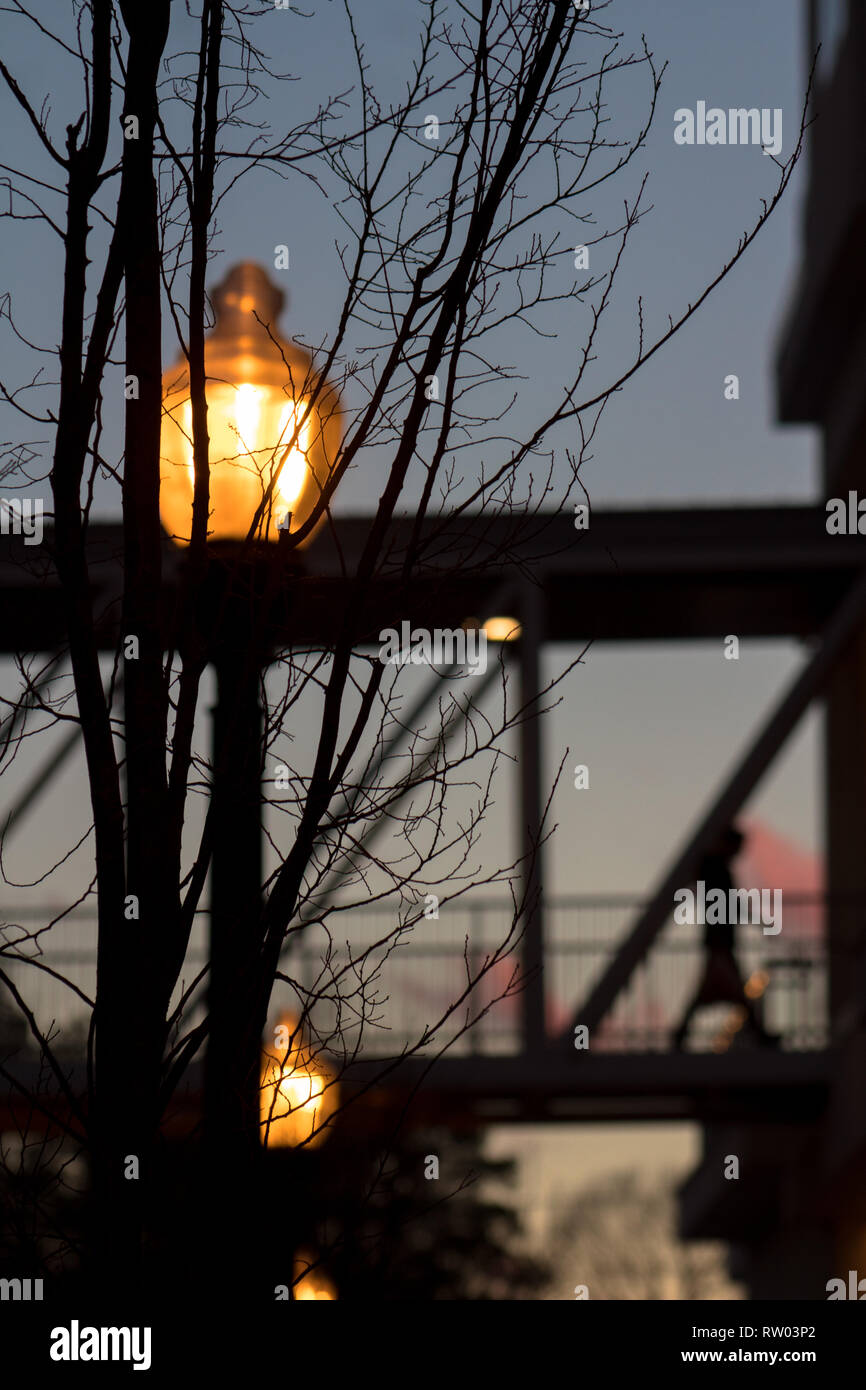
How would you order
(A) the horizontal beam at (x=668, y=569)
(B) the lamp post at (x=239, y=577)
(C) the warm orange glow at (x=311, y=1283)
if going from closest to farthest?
(B) the lamp post at (x=239, y=577), (C) the warm orange glow at (x=311, y=1283), (A) the horizontal beam at (x=668, y=569)

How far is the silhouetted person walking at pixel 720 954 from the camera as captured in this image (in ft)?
50.6

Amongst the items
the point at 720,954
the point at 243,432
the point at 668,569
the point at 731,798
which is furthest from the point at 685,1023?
the point at 243,432

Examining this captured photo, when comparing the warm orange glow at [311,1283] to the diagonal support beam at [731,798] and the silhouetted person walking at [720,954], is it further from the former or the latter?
the silhouetted person walking at [720,954]

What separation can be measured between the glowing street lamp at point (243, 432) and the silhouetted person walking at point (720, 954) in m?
10.7

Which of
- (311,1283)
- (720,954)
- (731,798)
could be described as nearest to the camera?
(311,1283)

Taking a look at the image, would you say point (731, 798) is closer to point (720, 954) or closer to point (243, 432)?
point (720, 954)

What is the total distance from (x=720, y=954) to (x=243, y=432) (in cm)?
1139

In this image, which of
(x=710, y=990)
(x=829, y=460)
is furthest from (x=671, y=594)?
(x=829, y=460)

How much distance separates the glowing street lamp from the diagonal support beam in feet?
34.0

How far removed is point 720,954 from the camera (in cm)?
1565

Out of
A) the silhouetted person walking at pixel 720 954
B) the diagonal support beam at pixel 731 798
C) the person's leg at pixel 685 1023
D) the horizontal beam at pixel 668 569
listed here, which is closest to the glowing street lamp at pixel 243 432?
the horizontal beam at pixel 668 569

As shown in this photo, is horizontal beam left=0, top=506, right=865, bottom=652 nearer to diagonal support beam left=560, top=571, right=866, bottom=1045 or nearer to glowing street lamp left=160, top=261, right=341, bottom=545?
diagonal support beam left=560, top=571, right=866, bottom=1045

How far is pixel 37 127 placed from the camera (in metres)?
4.01

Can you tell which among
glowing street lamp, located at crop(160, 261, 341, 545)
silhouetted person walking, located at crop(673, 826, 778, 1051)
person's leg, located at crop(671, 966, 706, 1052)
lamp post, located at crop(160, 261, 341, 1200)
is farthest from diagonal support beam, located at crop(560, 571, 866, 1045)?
glowing street lamp, located at crop(160, 261, 341, 545)
